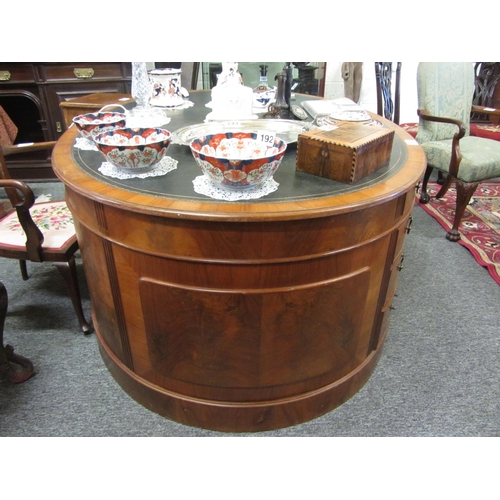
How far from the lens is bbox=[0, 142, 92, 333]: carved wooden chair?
1.32 m

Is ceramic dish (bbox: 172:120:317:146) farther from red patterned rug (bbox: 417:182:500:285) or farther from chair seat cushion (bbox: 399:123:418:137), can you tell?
chair seat cushion (bbox: 399:123:418:137)

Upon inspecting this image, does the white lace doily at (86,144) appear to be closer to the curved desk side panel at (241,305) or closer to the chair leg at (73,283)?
the curved desk side panel at (241,305)

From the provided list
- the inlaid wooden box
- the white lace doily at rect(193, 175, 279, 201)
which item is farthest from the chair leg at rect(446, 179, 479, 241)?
the white lace doily at rect(193, 175, 279, 201)

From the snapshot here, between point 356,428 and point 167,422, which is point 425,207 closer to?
point 356,428

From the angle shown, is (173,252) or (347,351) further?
(347,351)

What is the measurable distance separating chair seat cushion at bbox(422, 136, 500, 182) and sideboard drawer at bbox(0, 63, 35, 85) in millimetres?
2525

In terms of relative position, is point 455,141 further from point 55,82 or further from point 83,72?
point 55,82

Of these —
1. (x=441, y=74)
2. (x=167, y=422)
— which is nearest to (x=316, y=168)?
(x=167, y=422)

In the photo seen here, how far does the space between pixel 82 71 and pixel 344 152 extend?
7.57 feet

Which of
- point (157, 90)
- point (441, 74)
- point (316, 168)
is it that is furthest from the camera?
point (441, 74)

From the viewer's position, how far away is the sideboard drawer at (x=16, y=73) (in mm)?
2555

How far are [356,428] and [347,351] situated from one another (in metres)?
0.24

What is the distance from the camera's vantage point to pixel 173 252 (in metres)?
0.91

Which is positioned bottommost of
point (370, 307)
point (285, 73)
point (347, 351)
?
point (347, 351)
